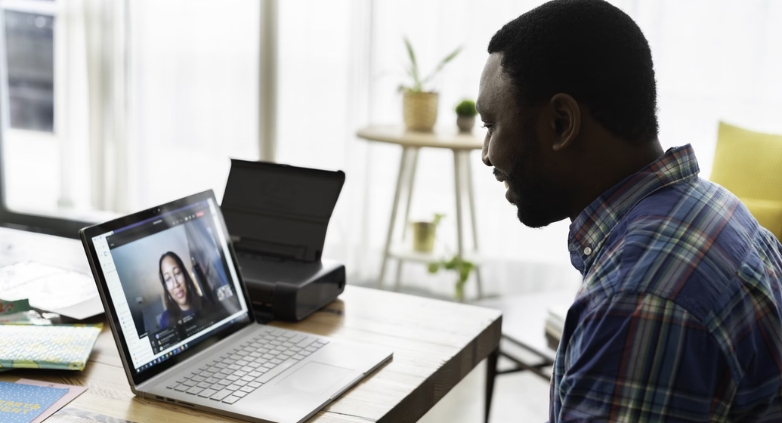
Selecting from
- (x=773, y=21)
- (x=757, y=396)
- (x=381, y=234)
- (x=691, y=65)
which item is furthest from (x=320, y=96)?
(x=757, y=396)

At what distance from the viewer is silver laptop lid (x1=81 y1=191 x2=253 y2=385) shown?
3.89 ft

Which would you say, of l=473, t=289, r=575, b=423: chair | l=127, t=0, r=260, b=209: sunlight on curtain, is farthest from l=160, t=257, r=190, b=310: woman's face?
l=127, t=0, r=260, b=209: sunlight on curtain

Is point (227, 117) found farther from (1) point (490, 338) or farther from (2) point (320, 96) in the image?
(1) point (490, 338)

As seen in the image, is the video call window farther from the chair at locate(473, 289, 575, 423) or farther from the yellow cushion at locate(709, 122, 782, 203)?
the yellow cushion at locate(709, 122, 782, 203)

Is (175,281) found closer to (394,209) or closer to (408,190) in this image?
(394,209)

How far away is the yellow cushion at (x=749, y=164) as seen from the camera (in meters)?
2.64

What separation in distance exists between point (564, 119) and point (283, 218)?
0.71m

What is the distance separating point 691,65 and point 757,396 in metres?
2.65

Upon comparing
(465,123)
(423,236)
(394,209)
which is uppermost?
(465,123)

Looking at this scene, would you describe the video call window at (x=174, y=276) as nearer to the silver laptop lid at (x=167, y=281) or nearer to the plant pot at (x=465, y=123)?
the silver laptop lid at (x=167, y=281)

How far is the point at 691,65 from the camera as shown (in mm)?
3309

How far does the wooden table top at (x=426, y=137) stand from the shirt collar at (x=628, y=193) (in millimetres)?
1953

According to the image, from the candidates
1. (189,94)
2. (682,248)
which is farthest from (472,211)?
(682,248)

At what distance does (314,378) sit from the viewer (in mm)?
1224
